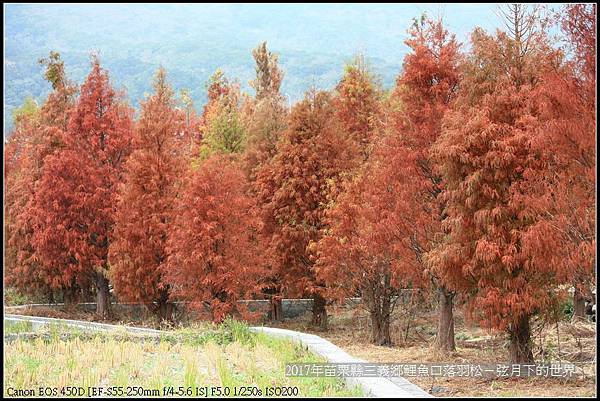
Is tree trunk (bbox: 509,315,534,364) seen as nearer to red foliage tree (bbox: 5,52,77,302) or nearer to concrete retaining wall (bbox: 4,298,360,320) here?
concrete retaining wall (bbox: 4,298,360,320)

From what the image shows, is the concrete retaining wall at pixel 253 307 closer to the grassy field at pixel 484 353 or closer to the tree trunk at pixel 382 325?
the grassy field at pixel 484 353

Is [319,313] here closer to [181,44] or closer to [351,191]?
[351,191]

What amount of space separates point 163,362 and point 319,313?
1554cm

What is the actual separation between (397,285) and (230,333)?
18.8ft

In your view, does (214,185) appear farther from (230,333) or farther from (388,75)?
(388,75)

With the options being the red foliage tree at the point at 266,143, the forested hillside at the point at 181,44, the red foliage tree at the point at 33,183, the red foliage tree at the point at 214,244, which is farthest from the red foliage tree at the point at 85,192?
the forested hillside at the point at 181,44

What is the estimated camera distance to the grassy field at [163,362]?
30.1 ft

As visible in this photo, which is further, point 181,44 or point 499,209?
point 181,44

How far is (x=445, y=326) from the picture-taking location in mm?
15336

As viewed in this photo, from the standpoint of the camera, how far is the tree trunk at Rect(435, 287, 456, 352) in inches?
591

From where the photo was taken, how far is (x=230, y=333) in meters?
15.7

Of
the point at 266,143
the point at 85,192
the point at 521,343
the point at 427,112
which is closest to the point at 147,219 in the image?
the point at 85,192

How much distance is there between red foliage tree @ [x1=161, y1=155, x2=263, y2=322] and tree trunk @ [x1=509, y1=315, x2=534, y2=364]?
10.9 meters

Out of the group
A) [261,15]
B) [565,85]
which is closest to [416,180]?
[565,85]
